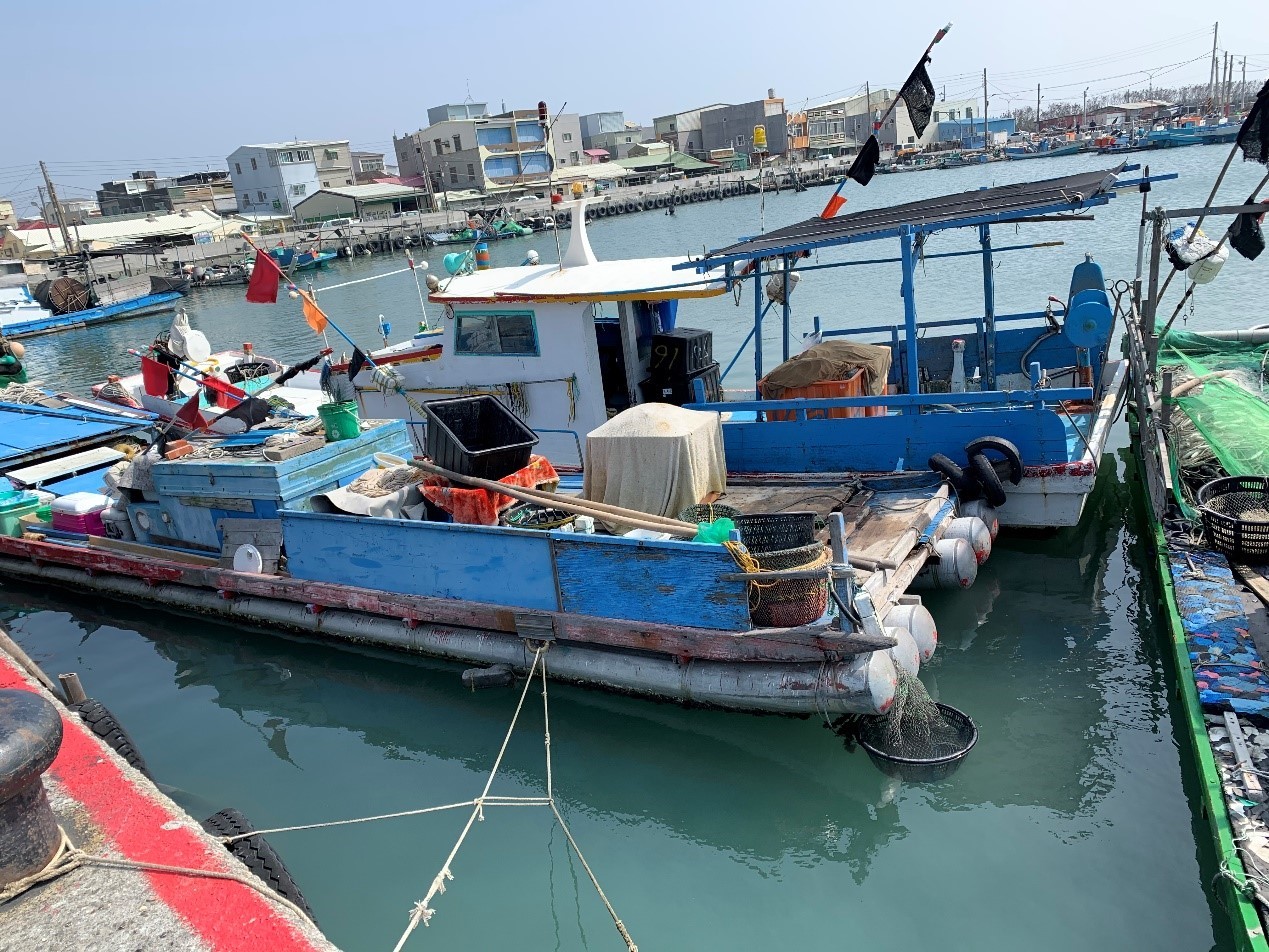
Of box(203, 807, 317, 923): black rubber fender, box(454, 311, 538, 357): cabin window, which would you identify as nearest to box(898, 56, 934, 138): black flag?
box(454, 311, 538, 357): cabin window

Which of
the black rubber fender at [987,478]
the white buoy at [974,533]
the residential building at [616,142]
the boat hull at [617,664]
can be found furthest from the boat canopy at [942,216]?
the residential building at [616,142]

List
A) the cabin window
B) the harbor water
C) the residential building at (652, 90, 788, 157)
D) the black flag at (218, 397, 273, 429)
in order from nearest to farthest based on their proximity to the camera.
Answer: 1. the harbor water
2. the cabin window
3. the black flag at (218, 397, 273, 429)
4. the residential building at (652, 90, 788, 157)

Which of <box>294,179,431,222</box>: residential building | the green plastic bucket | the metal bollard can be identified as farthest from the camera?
<box>294,179,431,222</box>: residential building

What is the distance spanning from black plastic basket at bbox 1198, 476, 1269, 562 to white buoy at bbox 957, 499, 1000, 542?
1747 mm

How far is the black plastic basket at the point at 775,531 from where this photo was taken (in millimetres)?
7070

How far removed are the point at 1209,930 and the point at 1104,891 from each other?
0.54 metres

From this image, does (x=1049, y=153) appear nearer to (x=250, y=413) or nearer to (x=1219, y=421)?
(x=1219, y=421)

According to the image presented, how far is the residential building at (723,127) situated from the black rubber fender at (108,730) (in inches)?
3595

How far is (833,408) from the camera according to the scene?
9.98 m

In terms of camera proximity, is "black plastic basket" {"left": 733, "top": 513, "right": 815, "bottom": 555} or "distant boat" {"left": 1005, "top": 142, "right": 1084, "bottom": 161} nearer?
"black plastic basket" {"left": 733, "top": 513, "right": 815, "bottom": 555}

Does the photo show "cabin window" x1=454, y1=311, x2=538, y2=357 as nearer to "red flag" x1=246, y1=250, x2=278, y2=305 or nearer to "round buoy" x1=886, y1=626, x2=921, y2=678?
"red flag" x1=246, y1=250, x2=278, y2=305

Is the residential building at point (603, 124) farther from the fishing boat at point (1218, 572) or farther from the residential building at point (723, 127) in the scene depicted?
the fishing boat at point (1218, 572)

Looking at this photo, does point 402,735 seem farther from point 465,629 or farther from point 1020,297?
point 1020,297

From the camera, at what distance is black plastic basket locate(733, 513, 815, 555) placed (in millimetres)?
7070
